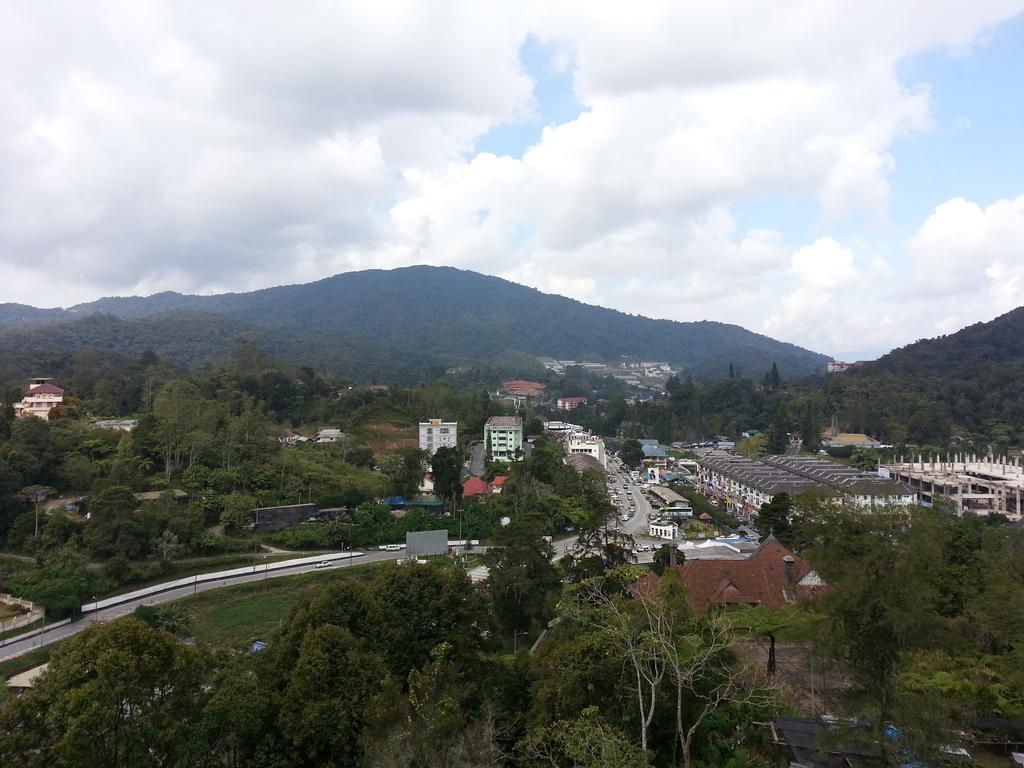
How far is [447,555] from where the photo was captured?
23.4 m

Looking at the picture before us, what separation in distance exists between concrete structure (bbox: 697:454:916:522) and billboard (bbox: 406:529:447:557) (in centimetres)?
1501

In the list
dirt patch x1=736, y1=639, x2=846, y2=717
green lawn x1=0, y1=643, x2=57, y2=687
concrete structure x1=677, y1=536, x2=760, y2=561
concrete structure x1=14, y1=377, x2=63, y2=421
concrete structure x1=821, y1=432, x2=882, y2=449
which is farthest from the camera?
concrete structure x1=821, y1=432, x2=882, y2=449

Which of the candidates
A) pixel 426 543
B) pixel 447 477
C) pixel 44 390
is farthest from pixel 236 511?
pixel 44 390

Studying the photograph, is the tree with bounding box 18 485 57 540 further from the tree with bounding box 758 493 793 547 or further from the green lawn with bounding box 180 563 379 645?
the tree with bounding box 758 493 793 547

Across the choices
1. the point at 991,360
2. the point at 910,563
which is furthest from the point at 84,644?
the point at 991,360

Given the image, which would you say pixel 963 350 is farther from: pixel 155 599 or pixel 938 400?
pixel 155 599

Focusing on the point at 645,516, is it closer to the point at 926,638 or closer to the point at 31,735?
the point at 926,638

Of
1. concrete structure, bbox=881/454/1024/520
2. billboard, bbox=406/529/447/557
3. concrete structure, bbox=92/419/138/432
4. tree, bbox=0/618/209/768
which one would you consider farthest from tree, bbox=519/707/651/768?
concrete structure, bbox=881/454/1024/520

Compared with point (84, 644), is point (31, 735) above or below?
below

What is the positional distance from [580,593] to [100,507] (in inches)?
647

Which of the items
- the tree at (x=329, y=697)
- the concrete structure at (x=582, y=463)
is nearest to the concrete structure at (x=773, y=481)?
the concrete structure at (x=582, y=463)

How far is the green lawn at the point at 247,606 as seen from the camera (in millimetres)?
16922

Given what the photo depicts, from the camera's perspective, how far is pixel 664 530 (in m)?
27.7

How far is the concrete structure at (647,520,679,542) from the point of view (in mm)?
27233
